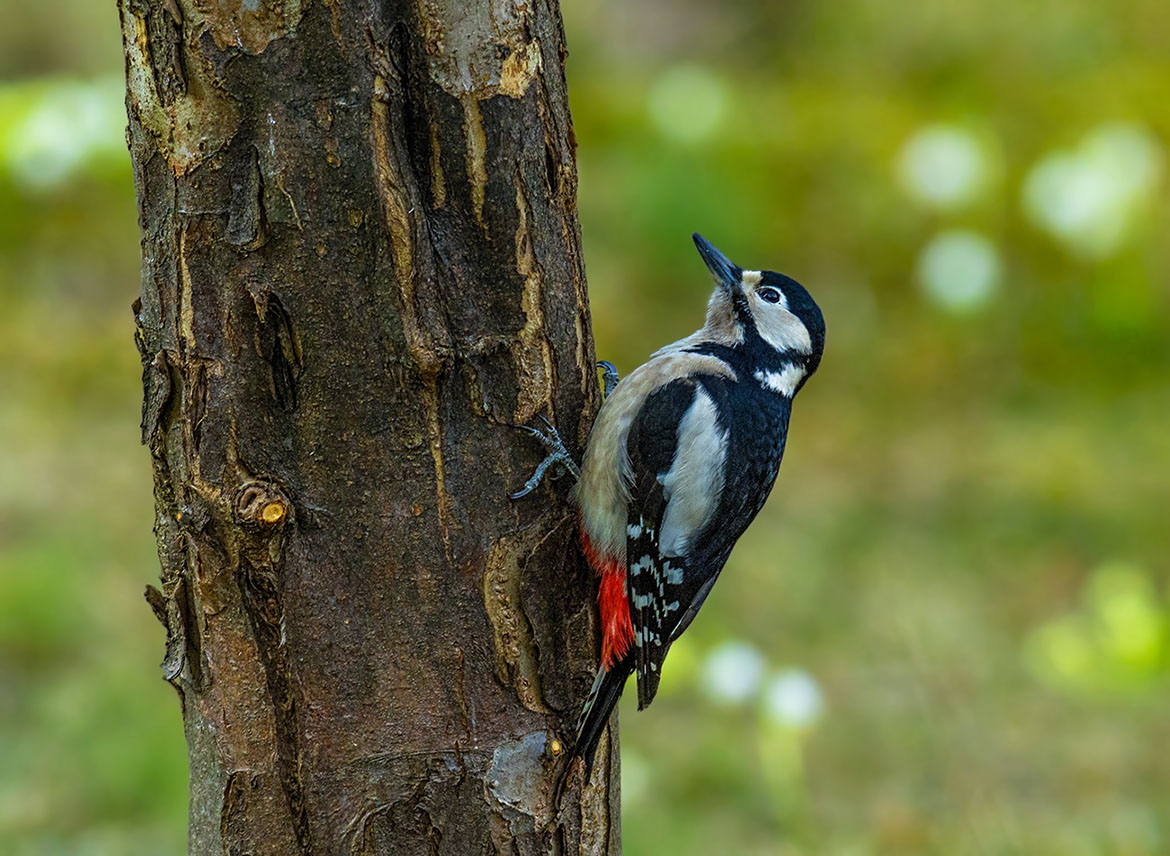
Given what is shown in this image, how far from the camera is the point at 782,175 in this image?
6.65 m

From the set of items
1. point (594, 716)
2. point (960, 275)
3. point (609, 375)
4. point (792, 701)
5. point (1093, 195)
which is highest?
point (1093, 195)

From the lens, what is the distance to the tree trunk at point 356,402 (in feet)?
5.69

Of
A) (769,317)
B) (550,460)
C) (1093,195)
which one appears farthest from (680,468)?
(1093,195)

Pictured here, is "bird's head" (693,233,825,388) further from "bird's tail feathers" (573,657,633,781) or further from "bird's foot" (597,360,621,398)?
"bird's tail feathers" (573,657,633,781)

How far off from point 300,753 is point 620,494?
881mm

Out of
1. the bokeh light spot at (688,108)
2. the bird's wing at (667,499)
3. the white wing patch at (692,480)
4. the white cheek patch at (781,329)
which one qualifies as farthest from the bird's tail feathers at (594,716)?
the bokeh light spot at (688,108)

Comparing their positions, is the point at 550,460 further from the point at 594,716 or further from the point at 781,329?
the point at 781,329

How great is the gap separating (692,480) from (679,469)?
1.5 inches

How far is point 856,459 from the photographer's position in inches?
222

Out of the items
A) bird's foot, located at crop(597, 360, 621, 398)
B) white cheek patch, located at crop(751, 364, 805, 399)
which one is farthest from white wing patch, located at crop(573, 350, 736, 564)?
bird's foot, located at crop(597, 360, 621, 398)

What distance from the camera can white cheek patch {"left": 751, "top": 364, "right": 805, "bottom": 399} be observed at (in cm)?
299

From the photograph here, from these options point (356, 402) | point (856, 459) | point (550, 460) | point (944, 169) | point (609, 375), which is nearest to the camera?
point (356, 402)

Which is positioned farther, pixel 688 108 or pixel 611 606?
pixel 688 108

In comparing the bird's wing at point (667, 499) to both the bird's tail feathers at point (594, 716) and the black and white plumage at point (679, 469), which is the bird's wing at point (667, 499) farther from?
the bird's tail feathers at point (594, 716)
